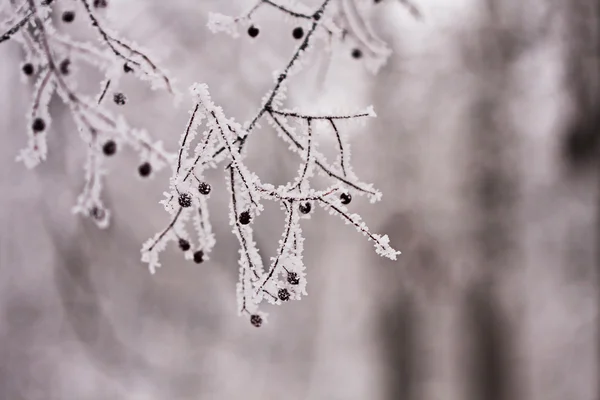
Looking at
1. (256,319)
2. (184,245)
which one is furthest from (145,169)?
(256,319)

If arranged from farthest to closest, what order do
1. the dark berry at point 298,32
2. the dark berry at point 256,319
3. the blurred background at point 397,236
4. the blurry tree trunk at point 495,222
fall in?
the blurry tree trunk at point 495,222 → the blurred background at point 397,236 → the dark berry at point 298,32 → the dark berry at point 256,319

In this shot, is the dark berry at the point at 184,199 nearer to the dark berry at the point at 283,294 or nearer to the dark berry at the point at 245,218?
the dark berry at the point at 245,218

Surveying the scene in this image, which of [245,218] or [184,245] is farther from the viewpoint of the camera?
[184,245]

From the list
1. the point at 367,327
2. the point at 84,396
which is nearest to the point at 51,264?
the point at 84,396

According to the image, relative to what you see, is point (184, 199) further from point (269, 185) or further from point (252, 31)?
point (252, 31)

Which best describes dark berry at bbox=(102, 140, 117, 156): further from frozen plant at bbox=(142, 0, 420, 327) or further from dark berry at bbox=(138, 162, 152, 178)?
frozen plant at bbox=(142, 0, 420, 327)

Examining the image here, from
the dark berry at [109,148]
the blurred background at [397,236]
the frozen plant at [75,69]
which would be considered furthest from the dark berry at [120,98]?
the blurred background at [397,236]

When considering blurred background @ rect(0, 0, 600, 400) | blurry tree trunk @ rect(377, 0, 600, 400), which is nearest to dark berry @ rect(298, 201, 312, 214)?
blurred background @ rect(0, 0, 600, 400)

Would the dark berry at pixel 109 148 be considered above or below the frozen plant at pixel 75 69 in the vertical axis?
below
